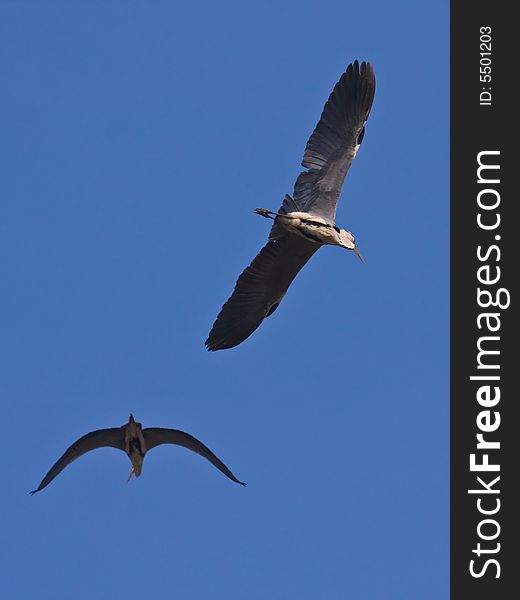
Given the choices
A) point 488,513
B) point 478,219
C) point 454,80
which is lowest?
point 488,513

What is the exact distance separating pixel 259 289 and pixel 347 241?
2958mm

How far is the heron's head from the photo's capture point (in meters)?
44.8

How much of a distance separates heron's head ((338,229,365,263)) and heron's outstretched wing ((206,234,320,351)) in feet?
4.15

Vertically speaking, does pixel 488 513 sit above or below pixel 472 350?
below

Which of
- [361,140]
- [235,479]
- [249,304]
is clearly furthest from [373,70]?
[235,479]

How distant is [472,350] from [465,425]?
1517 mm

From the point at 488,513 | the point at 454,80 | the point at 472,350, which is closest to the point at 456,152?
the point at 454,80

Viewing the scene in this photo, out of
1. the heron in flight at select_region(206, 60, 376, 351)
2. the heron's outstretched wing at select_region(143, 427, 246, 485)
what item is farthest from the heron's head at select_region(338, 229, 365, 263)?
the heron's outstretched wing at select_region(143, 427, 246, 485)

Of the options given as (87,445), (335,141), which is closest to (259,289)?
(335,141)

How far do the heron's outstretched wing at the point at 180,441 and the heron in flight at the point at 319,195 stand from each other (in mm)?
3391

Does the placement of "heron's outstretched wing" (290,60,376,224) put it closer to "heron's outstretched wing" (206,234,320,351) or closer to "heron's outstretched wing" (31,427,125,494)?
"heron's outstretched wing" (206,234,320,351)

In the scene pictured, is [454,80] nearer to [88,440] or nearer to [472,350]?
[472,350]

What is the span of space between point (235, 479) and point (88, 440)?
3.08 m

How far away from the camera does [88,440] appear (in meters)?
45.2
